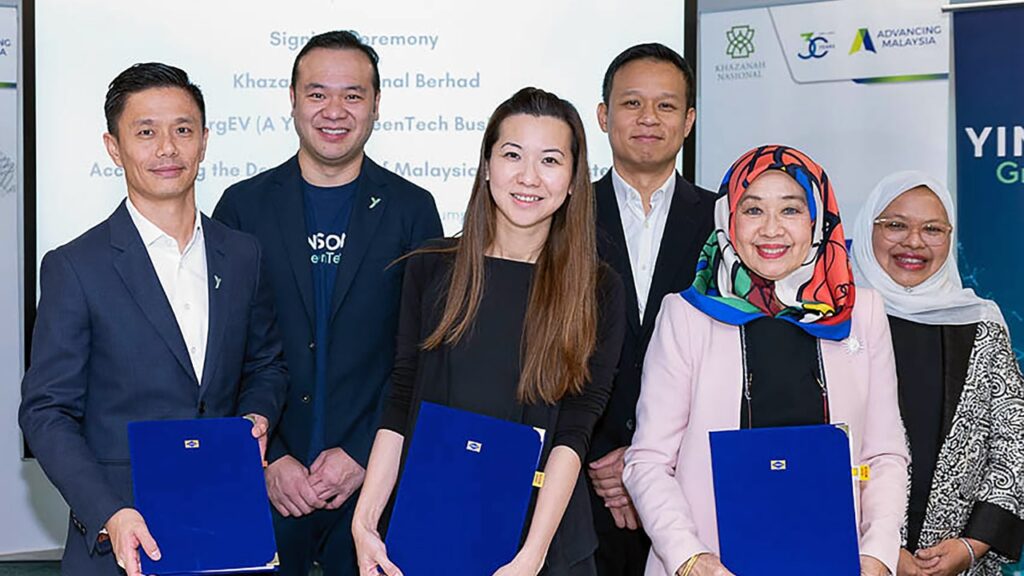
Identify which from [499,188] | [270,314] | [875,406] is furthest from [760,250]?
[270,314]

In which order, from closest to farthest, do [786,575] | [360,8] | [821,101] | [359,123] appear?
1. [786,575]
2. [359,123]
3. [360,8]
4. [821,101]

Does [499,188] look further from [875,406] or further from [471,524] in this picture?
[875,406]

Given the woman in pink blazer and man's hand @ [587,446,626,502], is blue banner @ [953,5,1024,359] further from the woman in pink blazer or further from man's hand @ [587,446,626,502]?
the woman in pink blazer

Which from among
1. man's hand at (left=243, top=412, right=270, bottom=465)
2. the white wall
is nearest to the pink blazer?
man's hand at (left=243, top=412, right=270, bottom=465)

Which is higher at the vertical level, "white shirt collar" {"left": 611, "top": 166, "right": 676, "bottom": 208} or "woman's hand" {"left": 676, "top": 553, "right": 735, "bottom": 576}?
"white shirt collar" {"left": 611, "top": 166, "right": 676, "bottom": 208}

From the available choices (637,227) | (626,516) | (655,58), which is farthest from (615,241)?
(626,516)

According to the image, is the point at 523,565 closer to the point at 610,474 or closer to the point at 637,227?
the point at 610,474

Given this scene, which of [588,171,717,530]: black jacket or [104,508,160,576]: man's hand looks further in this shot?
[588,171,717,530]: black jacket

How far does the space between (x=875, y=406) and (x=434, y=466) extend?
3.28 ft

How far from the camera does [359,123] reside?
3299 millimetres

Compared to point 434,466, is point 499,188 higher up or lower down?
higher up

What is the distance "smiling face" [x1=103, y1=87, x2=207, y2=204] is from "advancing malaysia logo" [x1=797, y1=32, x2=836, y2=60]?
3.61m

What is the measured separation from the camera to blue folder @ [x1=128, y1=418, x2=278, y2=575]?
2.19 metres

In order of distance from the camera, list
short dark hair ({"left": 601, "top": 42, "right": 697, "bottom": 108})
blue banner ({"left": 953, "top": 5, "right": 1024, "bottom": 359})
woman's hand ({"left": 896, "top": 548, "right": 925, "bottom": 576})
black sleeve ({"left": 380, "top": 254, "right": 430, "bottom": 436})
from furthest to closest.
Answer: blue banner ({"left": 953, "top": 5, "right": 1024, "bottom": 359}), short dark hair ({"left": 601, "top": 42, "right": 697, "bottom": 108}), woman's hand ({"left": 896, "top": 548, "right": 925, "bottom": 576}), black sleeve ({"left": 380, "top": 254, "right": 430, "bottom": 436})
